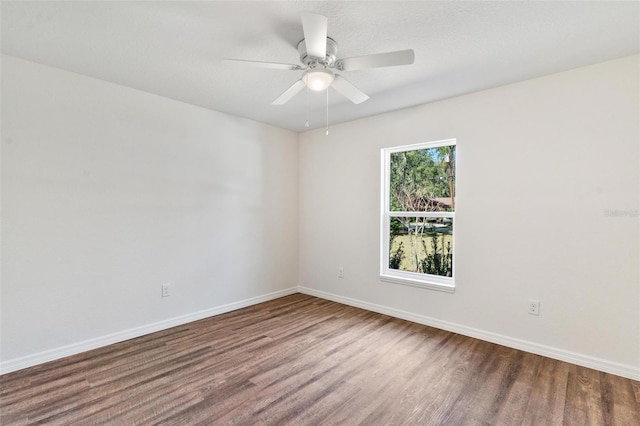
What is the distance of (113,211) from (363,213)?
2.68 metres

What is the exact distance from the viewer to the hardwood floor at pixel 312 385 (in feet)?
6.03

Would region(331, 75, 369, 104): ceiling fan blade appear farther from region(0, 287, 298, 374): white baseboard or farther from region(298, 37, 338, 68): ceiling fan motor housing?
region(0, 287, 298, 374): white baseboard

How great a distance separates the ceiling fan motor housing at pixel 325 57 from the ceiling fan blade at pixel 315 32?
12 cm

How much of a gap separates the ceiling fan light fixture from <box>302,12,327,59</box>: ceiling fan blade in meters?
0.13

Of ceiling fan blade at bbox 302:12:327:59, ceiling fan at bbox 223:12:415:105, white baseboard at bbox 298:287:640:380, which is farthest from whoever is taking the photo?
white baseboard at bbox 298:287:640:380

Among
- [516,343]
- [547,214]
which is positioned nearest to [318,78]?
[547,214]

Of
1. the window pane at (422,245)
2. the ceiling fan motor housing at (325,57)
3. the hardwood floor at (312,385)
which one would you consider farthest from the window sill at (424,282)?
the ceiling fan motor housing at (325,57)

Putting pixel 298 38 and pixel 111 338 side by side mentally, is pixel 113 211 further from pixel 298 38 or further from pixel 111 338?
pixel 298 38

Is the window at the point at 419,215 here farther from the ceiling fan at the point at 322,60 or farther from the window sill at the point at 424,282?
the ceiling fan at the point at 322,60

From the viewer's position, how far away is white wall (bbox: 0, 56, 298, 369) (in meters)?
2.37

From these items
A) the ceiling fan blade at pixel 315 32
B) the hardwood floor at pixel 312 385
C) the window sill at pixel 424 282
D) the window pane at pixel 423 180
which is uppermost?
the ceiling fan blade at pixel 315 32

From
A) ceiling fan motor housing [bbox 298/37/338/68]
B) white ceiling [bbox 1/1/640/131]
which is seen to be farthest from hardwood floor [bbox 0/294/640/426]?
white ceiling [bbox 1/1/640/131]

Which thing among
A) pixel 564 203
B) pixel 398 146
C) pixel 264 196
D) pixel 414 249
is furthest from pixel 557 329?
pixel 264 196

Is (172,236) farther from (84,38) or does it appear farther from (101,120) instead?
(84,38)
